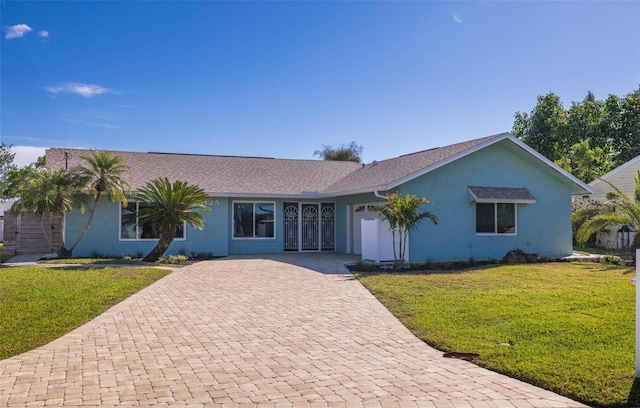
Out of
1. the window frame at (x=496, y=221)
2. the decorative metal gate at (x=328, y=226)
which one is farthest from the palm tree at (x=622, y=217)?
the decorative metal gate at (x=328, y=226)

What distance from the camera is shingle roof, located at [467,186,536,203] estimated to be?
1916 centimetres

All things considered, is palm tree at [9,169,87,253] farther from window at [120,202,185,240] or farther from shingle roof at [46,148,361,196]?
shingle roof at [46,148,361,196]

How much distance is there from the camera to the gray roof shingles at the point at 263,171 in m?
20.3

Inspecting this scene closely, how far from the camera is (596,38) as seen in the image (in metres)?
16.6

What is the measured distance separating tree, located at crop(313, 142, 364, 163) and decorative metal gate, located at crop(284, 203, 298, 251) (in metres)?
32.6

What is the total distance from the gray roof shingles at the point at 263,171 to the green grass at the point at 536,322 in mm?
6229

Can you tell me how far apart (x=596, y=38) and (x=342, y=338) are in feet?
47.1

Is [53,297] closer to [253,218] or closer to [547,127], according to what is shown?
[253,218]

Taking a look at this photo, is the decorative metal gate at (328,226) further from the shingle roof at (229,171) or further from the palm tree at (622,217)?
the palm tree at (622,217)

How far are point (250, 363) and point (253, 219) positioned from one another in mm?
16276

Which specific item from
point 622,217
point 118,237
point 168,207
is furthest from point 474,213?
point 118,237

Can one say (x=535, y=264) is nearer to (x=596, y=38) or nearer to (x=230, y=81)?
(x=596, y=38)

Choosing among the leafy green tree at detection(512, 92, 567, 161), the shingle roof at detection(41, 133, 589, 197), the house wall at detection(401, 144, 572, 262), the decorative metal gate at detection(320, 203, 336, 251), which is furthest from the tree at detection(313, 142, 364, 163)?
the house wall at detection(401, 144, 572, 262)

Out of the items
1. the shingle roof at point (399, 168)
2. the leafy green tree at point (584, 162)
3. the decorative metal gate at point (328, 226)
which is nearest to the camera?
the shingle roof at point (399, 168)
